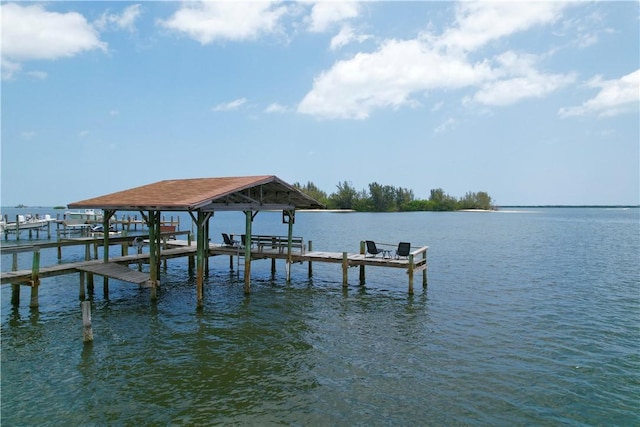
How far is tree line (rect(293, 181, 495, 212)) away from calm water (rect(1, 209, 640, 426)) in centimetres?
12908

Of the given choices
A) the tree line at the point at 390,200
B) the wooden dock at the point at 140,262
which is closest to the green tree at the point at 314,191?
the tree line at the point at 390,200

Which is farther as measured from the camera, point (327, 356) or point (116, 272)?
point (116, 272)

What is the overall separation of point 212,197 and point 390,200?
14080 centimetres

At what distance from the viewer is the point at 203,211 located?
16219 millimetres

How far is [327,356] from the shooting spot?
1171cm

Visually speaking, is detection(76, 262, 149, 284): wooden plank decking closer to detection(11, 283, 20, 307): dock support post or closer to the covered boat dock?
the covered boat dock

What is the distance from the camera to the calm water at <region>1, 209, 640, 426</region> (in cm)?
880

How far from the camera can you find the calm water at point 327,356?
880 centimetres

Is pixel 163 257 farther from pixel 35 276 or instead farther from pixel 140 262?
pixel 35 276

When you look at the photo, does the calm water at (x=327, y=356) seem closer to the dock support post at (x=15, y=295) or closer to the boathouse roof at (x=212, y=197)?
the dock support post at (x=15, y=295)

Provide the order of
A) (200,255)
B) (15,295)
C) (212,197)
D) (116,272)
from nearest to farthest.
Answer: (212,197) → (200,255) → (15,295) → (116,272)

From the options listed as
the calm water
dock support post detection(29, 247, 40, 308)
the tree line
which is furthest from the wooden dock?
the tree line

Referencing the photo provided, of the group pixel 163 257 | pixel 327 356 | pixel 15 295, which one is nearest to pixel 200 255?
pixel 163 257

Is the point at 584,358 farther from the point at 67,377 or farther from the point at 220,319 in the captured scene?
the point at 67,377
